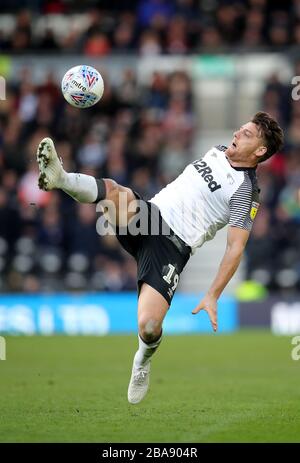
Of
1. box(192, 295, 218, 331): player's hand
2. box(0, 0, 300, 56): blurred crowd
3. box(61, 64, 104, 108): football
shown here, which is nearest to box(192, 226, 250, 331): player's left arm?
box(192, 295, 218, 331): player's hand

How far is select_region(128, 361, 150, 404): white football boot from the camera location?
891 centimetres

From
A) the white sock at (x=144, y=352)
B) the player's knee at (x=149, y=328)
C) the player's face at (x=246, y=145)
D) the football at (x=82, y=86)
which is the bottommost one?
the white sock at (x=144, y=352)

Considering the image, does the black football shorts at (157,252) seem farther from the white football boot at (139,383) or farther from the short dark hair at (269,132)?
the short dark hair at (269,132)

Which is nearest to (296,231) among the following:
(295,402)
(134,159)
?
(134,159)

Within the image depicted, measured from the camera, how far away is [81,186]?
8.37m

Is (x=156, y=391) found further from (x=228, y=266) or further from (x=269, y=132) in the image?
(x=269, y=132)

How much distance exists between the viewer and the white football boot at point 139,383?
891cm

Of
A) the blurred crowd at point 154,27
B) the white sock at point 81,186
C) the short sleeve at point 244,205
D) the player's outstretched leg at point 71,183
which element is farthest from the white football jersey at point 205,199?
the blurred crowd at point 154,27

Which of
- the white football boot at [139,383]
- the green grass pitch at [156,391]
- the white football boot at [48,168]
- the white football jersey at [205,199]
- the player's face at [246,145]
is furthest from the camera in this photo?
the player's face at [246,145]

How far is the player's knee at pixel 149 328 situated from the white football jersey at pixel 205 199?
91 centimetres

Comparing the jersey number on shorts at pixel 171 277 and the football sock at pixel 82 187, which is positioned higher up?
the football sock at pixel 82 187

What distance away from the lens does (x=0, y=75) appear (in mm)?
21781

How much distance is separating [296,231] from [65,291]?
14.8ft

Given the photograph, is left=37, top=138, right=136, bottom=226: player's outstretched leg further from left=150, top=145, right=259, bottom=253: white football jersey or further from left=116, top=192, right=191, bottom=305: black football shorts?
left=150, top=145, right=259, bottom=253: white football jersey
